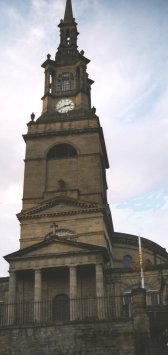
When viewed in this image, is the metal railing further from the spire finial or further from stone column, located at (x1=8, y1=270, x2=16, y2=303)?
the spire finial

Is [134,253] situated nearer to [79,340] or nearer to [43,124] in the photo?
[43,124]

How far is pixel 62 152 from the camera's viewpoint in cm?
4600

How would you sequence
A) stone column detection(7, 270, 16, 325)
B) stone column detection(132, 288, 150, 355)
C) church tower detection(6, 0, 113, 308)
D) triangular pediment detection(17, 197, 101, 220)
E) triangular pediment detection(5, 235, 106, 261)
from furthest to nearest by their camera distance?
triangular pediment detection(17, 197, 101, 220), triangular pediment detection(5, 235, 106, 261), church tower detection(6, 0, 113, 308), stone column detection(7, 270, 16, 325), stone column detection(132, 288, 150, 355)

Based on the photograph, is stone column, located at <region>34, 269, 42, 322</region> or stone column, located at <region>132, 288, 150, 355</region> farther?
stone column, located at <region>34, 269, 42, 322</region>

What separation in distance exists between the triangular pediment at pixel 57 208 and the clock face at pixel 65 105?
11651 millimetres

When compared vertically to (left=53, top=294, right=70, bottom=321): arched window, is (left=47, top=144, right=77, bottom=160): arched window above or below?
above

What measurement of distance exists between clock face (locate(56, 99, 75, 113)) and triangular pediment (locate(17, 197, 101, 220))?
11.7 meters

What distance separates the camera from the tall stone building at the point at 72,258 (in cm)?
2486

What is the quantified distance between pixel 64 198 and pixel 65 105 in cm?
1226

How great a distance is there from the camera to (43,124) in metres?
47.9

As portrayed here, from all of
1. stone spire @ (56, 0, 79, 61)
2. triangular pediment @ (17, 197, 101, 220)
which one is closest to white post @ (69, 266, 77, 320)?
triangular pediment @ (17, 197, 101, 220)

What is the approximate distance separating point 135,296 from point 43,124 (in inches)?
1035

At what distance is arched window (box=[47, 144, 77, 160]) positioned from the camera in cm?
4559

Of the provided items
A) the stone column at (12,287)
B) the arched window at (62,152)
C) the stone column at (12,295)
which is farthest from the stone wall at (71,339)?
the arched window at (62,152)
